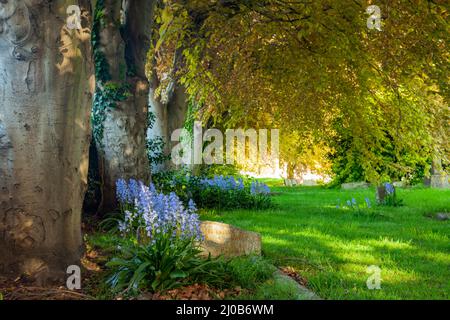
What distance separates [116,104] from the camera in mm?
8242

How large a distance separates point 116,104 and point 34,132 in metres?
3.79

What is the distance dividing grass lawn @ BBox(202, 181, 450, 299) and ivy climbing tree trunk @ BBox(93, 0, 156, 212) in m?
2.58

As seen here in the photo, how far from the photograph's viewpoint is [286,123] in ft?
38.8

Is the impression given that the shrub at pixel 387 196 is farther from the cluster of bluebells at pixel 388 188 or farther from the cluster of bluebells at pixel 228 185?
the cluster of bluebells at pixel 228 185

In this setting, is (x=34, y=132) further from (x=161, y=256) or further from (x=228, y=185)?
(x=228, y=185)

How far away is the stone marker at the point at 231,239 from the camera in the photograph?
6234 mm

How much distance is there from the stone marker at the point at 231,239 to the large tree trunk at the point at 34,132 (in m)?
2.11

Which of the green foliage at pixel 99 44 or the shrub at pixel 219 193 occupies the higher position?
the green foliage at pixel 99 44

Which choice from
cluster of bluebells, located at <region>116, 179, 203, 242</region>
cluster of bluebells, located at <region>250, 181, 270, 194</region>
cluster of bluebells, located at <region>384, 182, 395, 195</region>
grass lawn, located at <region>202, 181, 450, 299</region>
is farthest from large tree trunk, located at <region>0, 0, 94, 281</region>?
A: cluster of bluebells, located at <region>384, 182, 395, 195</region>

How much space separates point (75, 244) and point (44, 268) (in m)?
0.40

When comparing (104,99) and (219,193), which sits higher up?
(104,99)

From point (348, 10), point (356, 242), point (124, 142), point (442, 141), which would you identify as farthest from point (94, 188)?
point (442, 141)

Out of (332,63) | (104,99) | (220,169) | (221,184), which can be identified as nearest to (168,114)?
(221,184)

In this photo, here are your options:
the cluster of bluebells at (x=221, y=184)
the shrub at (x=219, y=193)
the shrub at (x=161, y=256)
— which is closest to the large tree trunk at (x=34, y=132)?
the shrub at (x=161, y=256)
